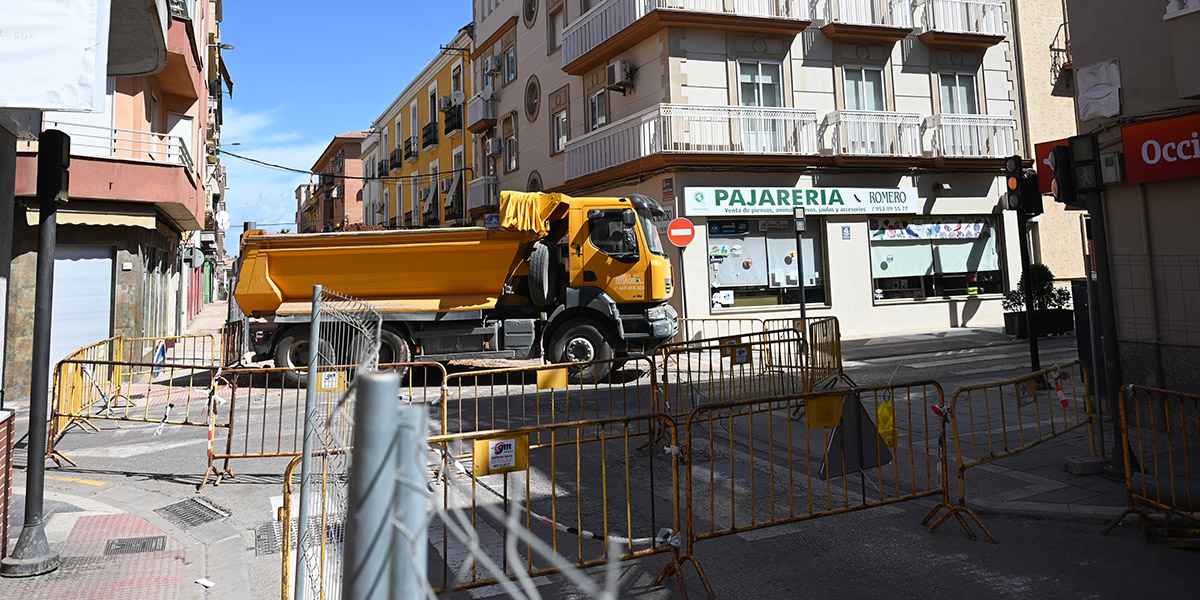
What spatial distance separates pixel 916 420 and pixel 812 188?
1110 centimetres

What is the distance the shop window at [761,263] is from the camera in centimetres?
1823

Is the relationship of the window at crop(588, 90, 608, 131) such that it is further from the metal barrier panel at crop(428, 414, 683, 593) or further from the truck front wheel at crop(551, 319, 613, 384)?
A: the metal barrier panel at crop(428, 414, 683, 593)

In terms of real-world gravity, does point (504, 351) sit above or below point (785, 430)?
above

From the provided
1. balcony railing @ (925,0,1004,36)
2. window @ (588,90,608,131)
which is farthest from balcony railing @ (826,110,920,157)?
window @ (588,90,608,131)

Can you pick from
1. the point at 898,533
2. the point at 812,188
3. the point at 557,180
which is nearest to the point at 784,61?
the point at 812,188

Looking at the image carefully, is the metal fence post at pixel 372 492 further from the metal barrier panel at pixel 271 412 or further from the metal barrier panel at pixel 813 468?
the metal barrier panel at pixel 271 412

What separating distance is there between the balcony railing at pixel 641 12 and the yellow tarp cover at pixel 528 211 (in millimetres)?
7473

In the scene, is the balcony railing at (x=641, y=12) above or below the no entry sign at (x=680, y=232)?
above

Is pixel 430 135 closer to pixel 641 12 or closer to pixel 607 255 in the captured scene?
pixel 641 12

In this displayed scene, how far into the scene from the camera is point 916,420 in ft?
28.8

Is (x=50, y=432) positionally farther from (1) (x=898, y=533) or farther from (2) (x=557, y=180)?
(2) (x=557, y=180)

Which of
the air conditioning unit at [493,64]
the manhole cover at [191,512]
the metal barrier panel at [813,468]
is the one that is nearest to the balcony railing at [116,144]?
the manhole cover at [191,512]

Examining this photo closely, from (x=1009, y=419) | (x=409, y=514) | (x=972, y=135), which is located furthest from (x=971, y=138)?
(x=409, y=514)

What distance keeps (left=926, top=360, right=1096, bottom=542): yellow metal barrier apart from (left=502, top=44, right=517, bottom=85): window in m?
20.4
